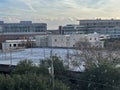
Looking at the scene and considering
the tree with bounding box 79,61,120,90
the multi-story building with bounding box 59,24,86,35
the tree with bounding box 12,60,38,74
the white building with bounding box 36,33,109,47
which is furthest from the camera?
the multi-story building with bounding box 59,24,86,35

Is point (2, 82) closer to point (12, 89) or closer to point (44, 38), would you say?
point (12, 89)

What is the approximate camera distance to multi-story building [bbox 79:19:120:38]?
319 feet

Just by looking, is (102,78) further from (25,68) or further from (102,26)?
(102,26)

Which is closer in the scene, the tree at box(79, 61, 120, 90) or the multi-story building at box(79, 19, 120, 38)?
the tree at box(79, 61, 120, 90)

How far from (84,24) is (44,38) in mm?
48397

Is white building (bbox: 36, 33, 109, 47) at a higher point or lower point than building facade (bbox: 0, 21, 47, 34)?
lower

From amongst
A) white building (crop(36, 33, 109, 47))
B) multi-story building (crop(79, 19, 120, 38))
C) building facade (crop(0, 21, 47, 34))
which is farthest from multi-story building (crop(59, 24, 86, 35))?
white building (crop(36, 33, 109, 47))

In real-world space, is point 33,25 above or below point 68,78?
above

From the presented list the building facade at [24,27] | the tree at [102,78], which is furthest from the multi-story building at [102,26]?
the tree at [102,78]

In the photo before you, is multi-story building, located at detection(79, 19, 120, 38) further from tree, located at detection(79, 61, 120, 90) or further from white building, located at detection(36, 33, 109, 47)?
tree, located at detection(79, 61, 120, 90)

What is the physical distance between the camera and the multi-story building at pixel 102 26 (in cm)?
9738

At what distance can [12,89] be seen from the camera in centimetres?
1470

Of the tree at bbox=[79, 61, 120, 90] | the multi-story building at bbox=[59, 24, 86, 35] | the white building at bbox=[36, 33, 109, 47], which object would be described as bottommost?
the tree at bbox=[79, 61, 120, 90]

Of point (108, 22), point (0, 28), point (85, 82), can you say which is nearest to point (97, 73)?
point (85, 82)
